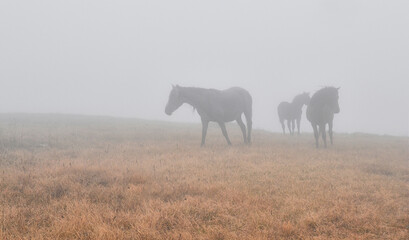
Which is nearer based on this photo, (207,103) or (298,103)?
(207,103)

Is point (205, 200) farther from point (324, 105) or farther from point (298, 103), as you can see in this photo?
point (298, 103)

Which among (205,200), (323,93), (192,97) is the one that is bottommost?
(205,200)

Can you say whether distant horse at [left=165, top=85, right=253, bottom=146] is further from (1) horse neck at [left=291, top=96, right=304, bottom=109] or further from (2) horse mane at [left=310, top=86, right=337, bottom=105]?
(1) horse neck at [left=291, top=96, right=304, bottom=109]

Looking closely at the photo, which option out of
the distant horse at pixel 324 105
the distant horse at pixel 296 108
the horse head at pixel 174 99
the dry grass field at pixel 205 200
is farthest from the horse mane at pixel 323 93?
the distant horse at pixel 296 108

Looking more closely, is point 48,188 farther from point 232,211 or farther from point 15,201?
point 232,211

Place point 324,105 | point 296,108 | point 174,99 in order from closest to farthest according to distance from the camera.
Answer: point 174,99
point 324,105
point 296,108

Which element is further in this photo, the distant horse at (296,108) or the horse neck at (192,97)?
the distant horse at (296,108)

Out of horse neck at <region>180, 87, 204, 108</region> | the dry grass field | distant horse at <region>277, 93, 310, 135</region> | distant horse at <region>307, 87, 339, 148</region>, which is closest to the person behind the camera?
the dry grass field

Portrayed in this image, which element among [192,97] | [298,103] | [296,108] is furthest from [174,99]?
[298,103]

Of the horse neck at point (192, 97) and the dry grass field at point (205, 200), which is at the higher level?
the horse neck at point (192, 97)

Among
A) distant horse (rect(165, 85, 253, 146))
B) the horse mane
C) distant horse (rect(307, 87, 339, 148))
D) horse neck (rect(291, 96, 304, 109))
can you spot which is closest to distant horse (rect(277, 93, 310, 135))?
horse neck (rect(291, 96, 304, 109))

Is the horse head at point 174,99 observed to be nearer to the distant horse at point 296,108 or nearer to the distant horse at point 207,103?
the distant horse at point 207,103

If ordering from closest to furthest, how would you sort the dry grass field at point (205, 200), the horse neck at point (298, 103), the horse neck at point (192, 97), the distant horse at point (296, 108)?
the dry grass field at point (205, 200) → the horse neck at point (192, 97) → the distant horse at point (296, 108) → the horse neck at point (298, 103)

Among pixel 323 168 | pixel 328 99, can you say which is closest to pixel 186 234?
pixel 323 168
